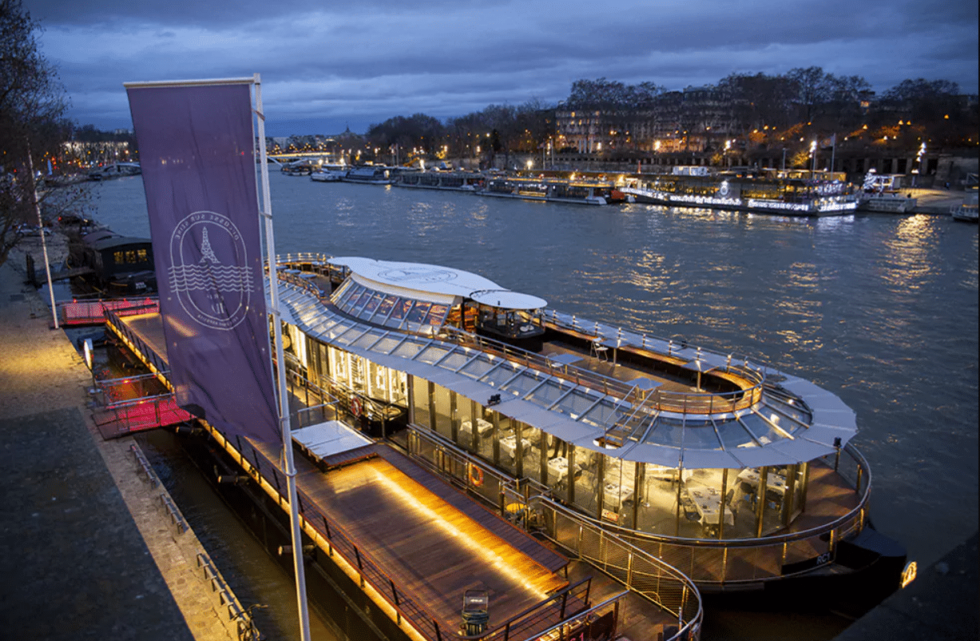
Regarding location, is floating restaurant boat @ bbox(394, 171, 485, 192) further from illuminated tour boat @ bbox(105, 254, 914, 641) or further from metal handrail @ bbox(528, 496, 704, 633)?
metal handrail @ bbox(528, 496, 704, 633)

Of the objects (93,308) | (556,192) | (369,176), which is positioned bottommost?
(93,308)

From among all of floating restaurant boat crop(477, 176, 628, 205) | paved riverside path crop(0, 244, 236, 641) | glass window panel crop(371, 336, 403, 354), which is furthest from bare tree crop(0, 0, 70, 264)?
floating restaurant boat crop(477, 176, 628, 205)

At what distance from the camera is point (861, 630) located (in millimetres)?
4195

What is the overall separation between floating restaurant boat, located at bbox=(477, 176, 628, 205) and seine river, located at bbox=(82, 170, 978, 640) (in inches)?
549

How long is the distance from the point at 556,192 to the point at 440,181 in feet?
132

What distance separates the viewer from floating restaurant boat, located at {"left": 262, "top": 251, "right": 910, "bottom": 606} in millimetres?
15219

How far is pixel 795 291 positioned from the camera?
50750 millimetres

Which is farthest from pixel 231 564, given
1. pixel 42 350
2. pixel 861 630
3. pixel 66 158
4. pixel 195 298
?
pixel 66 158

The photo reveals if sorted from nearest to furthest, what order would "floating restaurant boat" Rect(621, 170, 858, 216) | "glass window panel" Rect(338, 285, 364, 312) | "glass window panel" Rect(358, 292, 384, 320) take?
1. "glass window panel" Rect(358, 292, 384, 320)
2. "glass window panel" Rect(338, 285, 364, 312)
3. "floating restaurant boat" Rect(621, 170, 858, 216)

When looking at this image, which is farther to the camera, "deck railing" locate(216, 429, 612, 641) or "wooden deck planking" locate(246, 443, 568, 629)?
"wooden deck planking" locate(246, 443, 568, 629)

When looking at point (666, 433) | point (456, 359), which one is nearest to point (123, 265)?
point (456, 359)

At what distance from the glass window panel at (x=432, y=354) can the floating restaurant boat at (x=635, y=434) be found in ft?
0.18

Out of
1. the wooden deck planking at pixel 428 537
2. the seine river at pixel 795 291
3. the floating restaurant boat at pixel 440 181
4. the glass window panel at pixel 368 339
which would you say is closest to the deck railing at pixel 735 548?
the seine river at pixel 795 291

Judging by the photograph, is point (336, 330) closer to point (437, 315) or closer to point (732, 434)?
point (437, 315)
